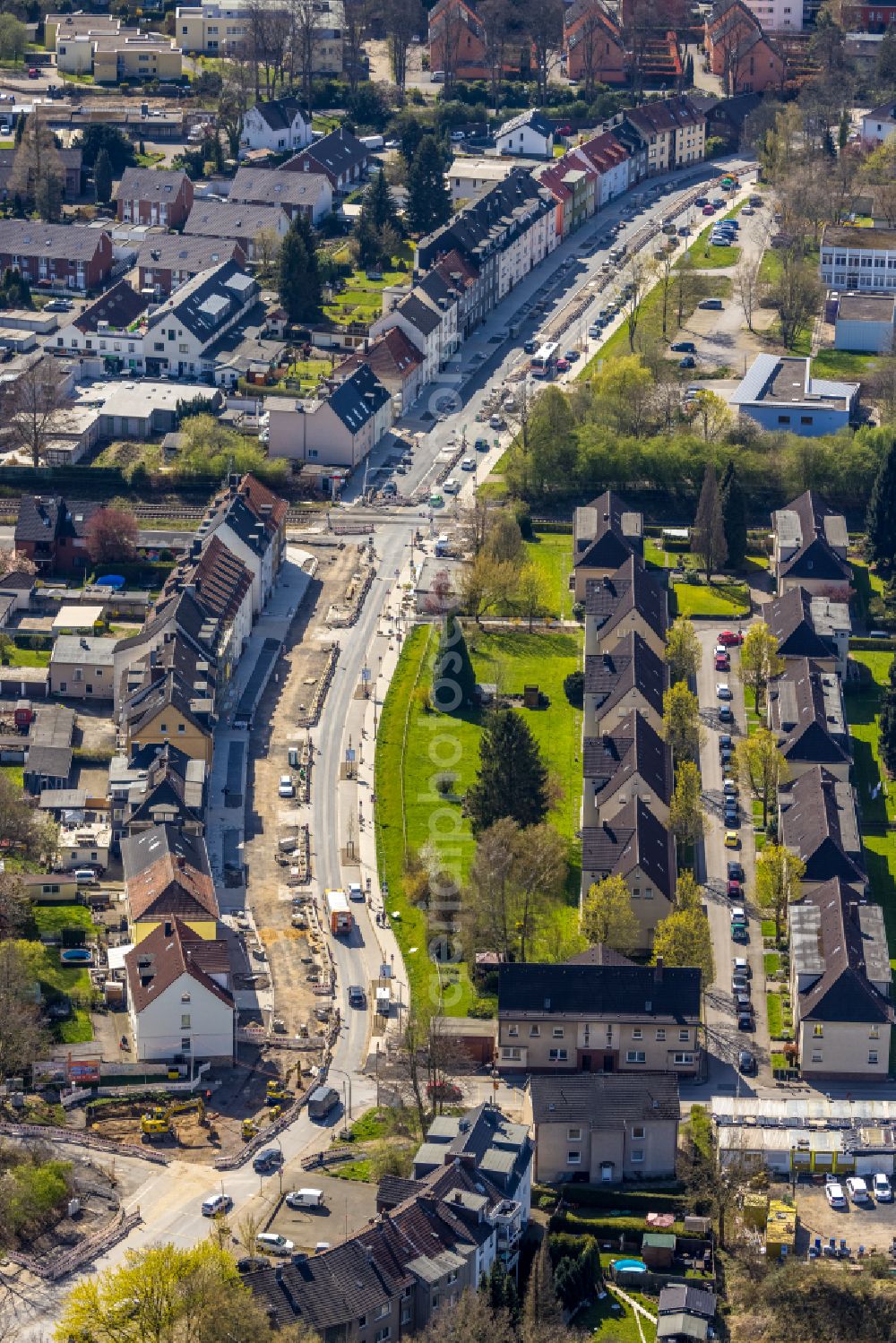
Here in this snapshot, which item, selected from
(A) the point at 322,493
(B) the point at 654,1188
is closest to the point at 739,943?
(B) the point at 654,1188

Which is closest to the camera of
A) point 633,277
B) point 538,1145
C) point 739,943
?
point 538,1145

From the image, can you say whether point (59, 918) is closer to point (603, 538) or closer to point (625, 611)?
point (625, 611)

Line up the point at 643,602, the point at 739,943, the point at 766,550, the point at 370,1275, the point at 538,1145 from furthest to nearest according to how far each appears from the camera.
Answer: the point at 766,550 < the point at 643,602 < the point at 739,943 < the point at 538,1145 < the point at 370,1275

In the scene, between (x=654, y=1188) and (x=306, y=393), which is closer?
(x=654, y=1188)

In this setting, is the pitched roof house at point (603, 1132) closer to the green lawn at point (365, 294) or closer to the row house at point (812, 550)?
the row house at point (812, 550)

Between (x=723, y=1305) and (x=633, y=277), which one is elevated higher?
(x=633, y=277)

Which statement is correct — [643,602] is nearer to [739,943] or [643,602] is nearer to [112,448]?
[739,943]
